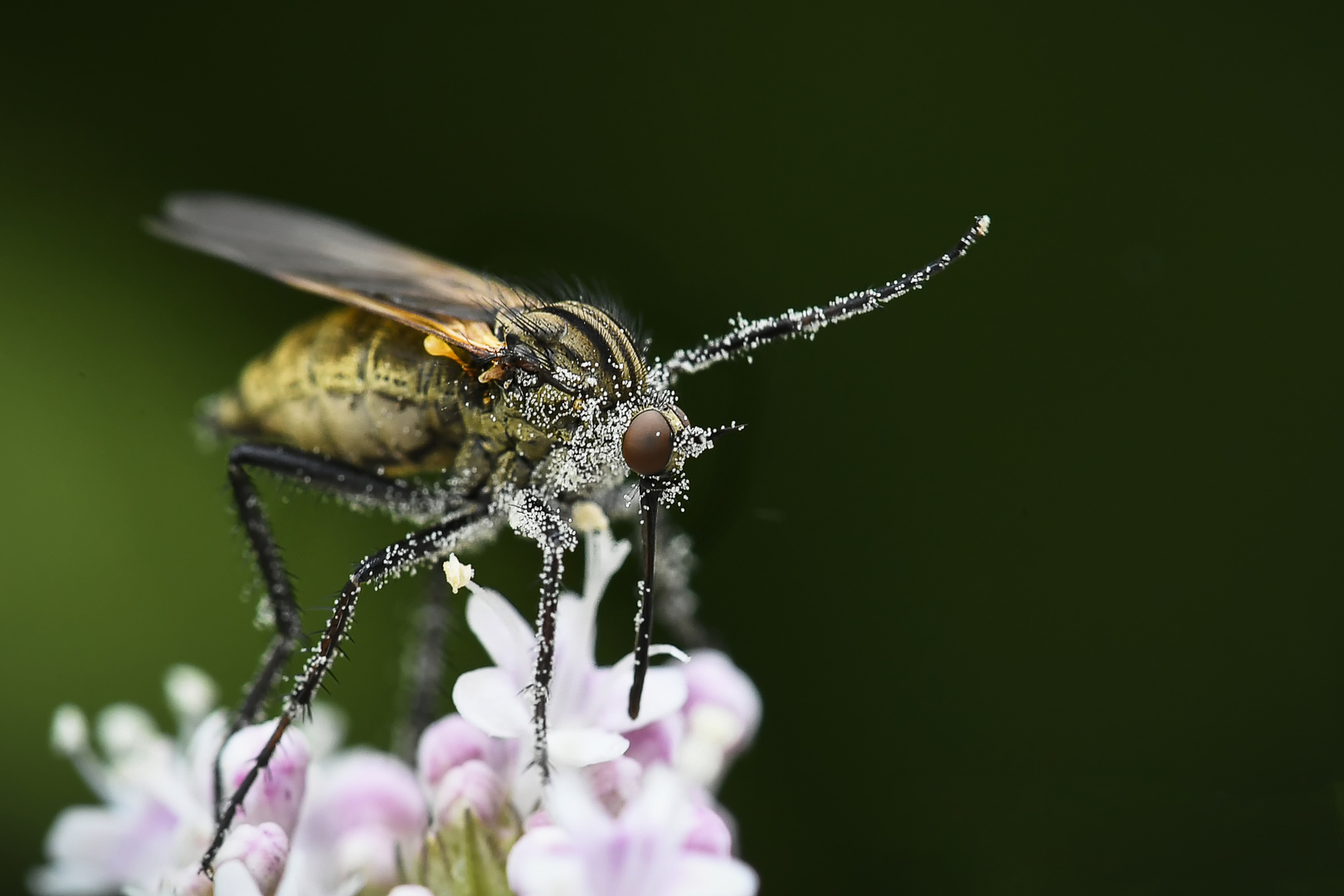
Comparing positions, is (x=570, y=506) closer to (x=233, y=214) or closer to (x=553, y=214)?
(x=233, y=214)

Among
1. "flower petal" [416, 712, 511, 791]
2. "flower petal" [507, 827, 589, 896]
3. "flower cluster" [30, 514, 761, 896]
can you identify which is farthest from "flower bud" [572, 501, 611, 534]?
"flower petal" [507, 827, 589, 896]

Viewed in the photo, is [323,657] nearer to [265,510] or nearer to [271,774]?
[271,774]

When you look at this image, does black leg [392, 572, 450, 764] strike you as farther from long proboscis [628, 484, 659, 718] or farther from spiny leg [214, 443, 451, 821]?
long proboscis [628, 484, 659, 718]

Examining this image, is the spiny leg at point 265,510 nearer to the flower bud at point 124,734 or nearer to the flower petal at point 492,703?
the flower bud at point 124,734

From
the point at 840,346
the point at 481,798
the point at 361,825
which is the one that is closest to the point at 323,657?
the point at 481,798

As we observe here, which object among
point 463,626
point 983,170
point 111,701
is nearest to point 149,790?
point 463,626

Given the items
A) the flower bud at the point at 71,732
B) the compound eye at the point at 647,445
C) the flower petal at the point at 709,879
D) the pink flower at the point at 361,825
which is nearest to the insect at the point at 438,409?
the compound eye at the point at 647,445
